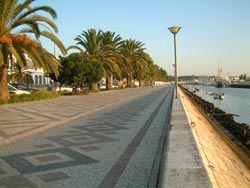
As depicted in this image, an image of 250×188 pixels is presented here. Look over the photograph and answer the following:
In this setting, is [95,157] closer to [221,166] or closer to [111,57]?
[221,166]

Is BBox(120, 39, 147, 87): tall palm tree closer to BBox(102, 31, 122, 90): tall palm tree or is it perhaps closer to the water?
BBox(102, 31, 122, 90): tall palm tree

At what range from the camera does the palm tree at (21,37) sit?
1961 cm

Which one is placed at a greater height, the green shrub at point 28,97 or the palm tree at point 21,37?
the palm tree at point 21,37

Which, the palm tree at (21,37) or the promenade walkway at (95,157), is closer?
the promenade walkway at (95,157)

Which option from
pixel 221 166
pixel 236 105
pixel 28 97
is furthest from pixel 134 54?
pixel 221 166

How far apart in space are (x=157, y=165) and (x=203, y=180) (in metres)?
1.95

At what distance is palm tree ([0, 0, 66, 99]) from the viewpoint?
1961 cm

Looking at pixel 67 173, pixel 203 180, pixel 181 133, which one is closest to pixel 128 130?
pixel 181 133

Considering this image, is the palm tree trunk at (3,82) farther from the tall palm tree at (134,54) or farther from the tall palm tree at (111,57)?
the tall palm tree at (134,54)

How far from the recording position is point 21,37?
20141 mm

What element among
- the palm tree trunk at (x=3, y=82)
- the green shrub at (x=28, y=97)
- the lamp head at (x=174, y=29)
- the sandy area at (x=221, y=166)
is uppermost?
the lamp head at (x=174, y=29)

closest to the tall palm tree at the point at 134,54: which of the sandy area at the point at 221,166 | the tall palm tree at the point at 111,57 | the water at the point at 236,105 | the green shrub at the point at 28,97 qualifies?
the tall palm tree at the point at 111,57

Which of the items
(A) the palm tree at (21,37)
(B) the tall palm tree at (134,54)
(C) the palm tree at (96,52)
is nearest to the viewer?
(A) the palm tree at (21,37)

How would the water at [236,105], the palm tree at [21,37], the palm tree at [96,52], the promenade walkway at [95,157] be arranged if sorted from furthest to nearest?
the palm tree at [96,52], the water at [236,105], the palm tree at [21,37], the promenade walkway at [95,157]
